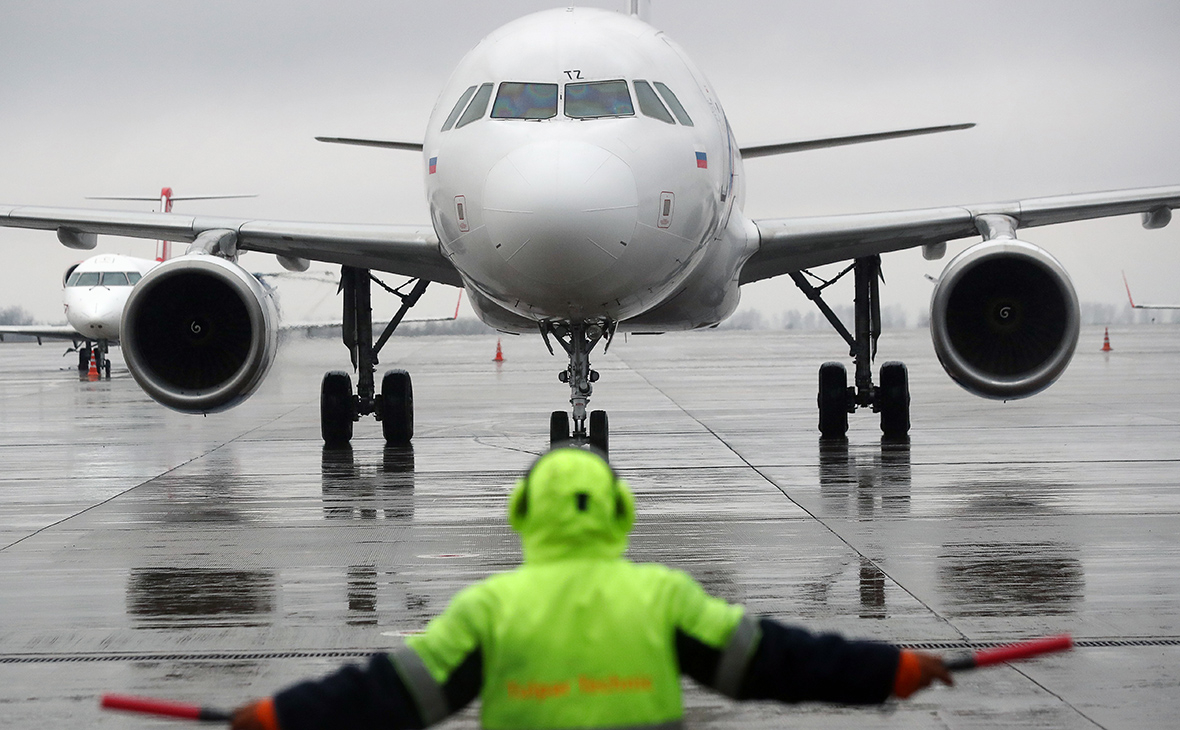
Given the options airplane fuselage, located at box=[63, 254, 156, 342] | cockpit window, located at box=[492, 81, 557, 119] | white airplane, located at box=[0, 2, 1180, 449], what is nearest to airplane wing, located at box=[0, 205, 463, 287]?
white airplane, located at box=[0, 2, 1180, 449]

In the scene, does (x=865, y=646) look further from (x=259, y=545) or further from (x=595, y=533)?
(x=259, y=545)

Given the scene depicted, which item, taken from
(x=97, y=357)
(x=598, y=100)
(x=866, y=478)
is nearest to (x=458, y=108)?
(x=598, y=100)

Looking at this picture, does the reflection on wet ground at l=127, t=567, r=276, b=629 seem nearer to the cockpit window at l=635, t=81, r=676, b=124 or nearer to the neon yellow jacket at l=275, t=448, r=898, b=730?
the neon yellow jacket at l=275, t=448, r=898, b=730

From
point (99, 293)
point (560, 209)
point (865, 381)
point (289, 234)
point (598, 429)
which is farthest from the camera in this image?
point (99, 293)

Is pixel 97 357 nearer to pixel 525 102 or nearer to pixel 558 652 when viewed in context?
pixel 525 102

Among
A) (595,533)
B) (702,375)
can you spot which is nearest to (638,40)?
(595,533)

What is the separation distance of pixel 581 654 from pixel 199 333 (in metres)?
9.21

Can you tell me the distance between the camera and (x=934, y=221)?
39.2ft

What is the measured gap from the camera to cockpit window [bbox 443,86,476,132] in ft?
30.5

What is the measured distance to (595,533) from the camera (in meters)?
2.38

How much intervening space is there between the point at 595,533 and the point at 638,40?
7884 millimetres

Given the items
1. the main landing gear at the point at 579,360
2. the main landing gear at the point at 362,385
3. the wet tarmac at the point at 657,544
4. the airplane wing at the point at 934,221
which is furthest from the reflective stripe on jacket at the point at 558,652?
the main landing gear at the point at 362,385

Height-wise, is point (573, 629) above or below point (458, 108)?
below

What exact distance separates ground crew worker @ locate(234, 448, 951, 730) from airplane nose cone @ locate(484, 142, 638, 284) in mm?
5613
